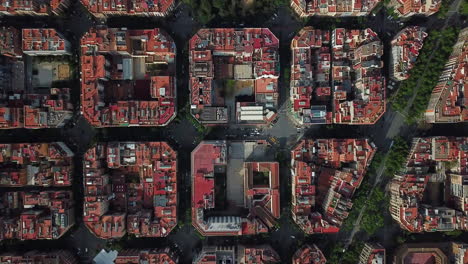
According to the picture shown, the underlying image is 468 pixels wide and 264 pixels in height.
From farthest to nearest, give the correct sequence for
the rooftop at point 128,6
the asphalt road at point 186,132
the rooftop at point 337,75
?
the asphalt road at point 186,132
the rooftop at point 337,75
the rooftop at point 128,6

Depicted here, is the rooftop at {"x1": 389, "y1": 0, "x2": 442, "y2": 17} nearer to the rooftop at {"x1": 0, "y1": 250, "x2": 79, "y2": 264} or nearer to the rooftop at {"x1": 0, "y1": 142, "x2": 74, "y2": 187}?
the rooftop at {"x1": 0, "y1": 142, "x2": 74, "y2": 187}

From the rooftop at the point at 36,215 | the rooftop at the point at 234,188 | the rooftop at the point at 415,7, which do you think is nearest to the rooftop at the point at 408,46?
the rooftop at the point at 415,7

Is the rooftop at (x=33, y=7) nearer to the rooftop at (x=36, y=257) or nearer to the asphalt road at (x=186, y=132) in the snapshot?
the asphalt road at (x=186, y=132)

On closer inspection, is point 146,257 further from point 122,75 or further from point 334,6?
point 334,6

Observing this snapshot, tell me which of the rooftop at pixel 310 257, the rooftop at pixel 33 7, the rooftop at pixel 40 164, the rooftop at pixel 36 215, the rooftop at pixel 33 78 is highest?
the rooftop at pixel 33 7

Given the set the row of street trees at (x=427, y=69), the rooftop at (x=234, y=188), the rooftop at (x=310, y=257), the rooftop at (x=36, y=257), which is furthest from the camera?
the row of street trees at (x=427, y=69)

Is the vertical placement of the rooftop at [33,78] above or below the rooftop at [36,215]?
above
